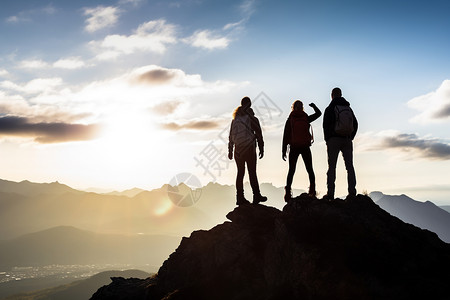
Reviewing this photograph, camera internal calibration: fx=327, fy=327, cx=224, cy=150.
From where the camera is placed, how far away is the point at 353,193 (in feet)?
45.0

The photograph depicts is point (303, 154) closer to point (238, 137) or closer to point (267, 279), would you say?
point (238, 137)

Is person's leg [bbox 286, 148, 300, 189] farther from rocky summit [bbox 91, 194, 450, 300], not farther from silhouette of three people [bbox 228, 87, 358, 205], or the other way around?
rocky summit [bbox 91, 194, 450, 300]

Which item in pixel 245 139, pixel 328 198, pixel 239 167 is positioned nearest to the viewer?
pixel 328 198

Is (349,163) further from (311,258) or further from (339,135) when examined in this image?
(311,258)

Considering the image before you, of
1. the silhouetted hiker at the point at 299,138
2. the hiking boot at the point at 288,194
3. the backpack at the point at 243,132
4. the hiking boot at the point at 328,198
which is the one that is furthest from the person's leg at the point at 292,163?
the backpack at the point at 243,132

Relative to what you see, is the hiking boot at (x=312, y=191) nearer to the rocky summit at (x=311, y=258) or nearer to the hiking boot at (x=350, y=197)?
the rocky summit at (x=311, y=258)

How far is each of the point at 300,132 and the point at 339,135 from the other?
1.56m

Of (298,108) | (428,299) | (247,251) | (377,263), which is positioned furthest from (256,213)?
(428,299)

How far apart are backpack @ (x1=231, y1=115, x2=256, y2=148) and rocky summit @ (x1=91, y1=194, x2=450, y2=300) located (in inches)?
131

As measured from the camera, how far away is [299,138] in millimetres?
13688

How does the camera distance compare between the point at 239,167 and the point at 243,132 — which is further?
the point at 239,167

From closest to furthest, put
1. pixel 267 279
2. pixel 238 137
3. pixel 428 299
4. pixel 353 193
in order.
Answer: pixel 428 299 < pixel 267 279 < pixel 353 193 < pixel 238 137

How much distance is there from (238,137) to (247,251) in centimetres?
508

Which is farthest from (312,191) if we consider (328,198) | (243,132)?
(243,132)
